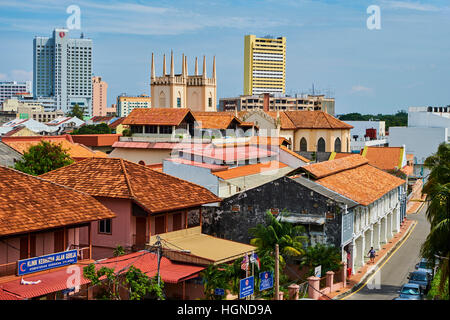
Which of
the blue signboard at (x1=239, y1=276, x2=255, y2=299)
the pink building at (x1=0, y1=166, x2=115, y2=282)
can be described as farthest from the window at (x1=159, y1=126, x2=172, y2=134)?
the blue signboard at (x1=239, y1=276, x2=255, y2=299)

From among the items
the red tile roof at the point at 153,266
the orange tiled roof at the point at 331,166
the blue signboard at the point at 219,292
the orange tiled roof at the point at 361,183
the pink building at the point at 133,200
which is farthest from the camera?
the orange tiled roof at the point at 331,166

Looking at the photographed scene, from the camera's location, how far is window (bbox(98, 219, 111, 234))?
3145cm

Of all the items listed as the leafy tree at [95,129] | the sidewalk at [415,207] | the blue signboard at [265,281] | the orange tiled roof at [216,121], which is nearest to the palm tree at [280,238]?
the blue signboard at [265,281]

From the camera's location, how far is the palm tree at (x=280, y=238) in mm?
32375

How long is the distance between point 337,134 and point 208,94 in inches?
972

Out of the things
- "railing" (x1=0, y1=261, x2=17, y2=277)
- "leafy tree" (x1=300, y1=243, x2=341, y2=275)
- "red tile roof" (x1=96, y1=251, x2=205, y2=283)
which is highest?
"railing" (x1=0, y1=261, x2=17, y2=277)

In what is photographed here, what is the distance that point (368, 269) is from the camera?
38.5m

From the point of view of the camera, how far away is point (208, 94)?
355ft

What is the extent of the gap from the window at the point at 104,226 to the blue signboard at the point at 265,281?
855 centimetres

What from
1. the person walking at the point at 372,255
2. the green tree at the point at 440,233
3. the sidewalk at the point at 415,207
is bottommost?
the sidewalk at the point at 415,207

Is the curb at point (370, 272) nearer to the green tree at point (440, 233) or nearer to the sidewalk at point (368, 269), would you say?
the sidewalk at point (368, 269)

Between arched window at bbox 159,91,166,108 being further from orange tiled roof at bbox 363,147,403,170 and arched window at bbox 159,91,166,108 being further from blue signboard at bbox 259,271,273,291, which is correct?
blue signboard at bbox 259,271,273,291

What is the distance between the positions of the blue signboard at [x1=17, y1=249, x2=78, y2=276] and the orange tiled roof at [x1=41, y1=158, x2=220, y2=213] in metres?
5.09

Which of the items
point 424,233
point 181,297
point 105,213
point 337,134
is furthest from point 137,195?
point 337,134
